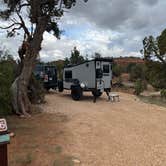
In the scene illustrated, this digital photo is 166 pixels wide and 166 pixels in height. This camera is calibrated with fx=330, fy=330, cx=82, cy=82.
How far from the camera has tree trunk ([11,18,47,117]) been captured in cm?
1194

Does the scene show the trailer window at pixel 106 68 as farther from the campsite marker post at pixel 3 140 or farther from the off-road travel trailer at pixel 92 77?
the campsite marker post at pixel 3 140

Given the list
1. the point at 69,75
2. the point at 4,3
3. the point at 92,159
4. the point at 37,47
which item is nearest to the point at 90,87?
the point at 69,75

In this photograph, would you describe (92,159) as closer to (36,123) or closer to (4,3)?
(36,123)

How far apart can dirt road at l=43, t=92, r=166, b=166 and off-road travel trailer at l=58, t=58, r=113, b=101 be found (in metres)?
3.38

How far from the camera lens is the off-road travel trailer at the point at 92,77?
1669cm

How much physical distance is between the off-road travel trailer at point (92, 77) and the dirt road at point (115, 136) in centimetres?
338

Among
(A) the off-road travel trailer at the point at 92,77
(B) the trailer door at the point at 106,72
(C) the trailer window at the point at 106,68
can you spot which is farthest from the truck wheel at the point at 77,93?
(C) the trailer window at the point at 106,68

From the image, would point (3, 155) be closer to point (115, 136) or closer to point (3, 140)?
point (3, 140)

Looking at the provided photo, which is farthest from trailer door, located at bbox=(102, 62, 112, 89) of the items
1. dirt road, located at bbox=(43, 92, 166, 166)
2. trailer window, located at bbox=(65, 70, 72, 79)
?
dirt road, located at bbox=(43, 92, 166, 166)

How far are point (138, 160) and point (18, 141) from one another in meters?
2.94

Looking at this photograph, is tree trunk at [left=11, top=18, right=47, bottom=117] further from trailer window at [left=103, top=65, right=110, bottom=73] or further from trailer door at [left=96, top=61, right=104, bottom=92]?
trailer window at [left=103, top=65, right=110, bottom=73]

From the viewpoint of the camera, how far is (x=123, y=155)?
7047 millimetres

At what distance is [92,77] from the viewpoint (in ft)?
55.1

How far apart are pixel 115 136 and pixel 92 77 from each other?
26.9ft
